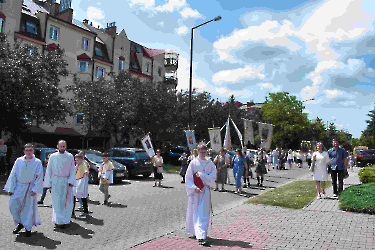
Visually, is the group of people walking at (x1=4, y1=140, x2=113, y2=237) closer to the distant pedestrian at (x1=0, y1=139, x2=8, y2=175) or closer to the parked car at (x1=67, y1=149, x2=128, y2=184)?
the parked car at (x1=67, y1=149, x2=128, y2=184)

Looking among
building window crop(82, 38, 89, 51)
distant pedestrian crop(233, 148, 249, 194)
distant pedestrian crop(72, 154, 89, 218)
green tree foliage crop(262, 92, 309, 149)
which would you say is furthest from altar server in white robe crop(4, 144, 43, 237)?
green tree foliage crop(262, 92, 309, 149)

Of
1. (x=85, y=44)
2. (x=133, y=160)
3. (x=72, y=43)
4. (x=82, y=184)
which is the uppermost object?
(x=85, y=44)

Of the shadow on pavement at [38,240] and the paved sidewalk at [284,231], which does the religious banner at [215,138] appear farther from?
the shadow on pavement at [38,240]

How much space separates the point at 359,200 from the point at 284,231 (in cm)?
326

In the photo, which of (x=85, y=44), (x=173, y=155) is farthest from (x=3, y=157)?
(x=85, y=44)

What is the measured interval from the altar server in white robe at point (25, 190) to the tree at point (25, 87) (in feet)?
36.8

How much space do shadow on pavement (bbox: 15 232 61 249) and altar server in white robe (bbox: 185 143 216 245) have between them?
237cm

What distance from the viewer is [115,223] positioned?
26.1 feet

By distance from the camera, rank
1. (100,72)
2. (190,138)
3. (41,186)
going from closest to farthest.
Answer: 1. (41,186)
2. (190,138)
3. (100,72)

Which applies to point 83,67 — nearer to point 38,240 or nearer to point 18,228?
point 18,228

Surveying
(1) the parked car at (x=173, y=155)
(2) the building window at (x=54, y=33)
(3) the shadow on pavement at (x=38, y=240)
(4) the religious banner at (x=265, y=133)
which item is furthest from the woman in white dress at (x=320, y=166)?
(2) the building window at (x=54, y=33)

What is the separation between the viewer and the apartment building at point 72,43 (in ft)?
100

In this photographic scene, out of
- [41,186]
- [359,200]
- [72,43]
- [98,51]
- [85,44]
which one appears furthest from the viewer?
[98,51]

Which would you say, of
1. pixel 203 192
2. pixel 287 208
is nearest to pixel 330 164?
pixel 287 208
